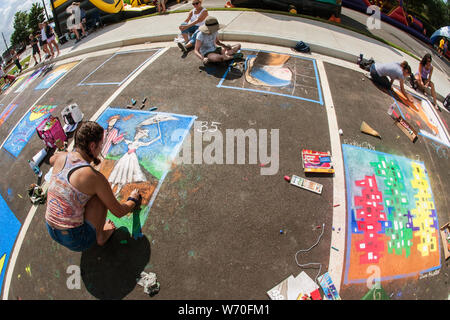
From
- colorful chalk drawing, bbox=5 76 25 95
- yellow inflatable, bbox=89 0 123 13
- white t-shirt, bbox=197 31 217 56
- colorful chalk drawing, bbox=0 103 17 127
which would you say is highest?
white t-shirt, bbox=197 31 217 56

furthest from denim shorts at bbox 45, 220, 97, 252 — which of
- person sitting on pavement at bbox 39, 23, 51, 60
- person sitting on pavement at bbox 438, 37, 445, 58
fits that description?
person sitting on pavement at bbox 438, 37, 445, 58

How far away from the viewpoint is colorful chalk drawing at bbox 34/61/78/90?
904cm

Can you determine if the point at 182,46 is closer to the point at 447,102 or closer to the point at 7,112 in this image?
the point at 7,112

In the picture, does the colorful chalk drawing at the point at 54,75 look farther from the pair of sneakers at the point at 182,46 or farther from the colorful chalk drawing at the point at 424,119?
the colorful chalk drawing at the point at 424,119

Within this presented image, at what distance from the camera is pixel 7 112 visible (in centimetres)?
844

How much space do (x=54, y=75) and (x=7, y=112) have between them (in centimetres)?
238

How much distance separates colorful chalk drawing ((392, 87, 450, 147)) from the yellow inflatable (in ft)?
51.8

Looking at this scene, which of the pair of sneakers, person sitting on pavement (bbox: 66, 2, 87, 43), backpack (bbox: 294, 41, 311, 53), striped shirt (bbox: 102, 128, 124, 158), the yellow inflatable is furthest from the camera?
the yellow inflatable

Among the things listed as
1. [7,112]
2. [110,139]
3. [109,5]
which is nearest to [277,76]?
[110,139]

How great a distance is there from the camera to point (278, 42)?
8.98 m

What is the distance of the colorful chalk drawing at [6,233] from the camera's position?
4.53 meters

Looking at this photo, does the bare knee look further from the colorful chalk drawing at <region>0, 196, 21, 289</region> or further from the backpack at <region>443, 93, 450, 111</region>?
the backpack at <region>443, 93, 450, 111</region>

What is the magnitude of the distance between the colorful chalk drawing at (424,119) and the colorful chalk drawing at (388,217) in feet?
6.55
